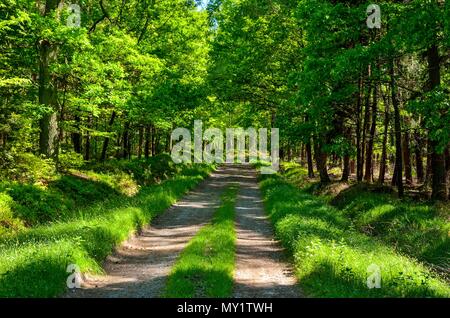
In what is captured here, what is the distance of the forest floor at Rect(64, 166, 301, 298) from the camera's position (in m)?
9.90

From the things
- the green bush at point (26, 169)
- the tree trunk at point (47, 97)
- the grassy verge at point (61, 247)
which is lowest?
the grassy verge at point (61, 247)

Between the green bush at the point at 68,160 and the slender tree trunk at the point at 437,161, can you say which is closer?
the slender tree trunk at the point at 437,161

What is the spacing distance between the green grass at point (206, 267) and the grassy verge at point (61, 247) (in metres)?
2.05

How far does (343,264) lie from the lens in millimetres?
10625

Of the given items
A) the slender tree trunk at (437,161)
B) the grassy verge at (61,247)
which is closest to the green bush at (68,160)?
the grassy verge at (61,247)

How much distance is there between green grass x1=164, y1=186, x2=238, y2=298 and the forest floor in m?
0.25

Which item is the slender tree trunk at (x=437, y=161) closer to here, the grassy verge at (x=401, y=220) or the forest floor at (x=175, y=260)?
the grassy verge at (x=401, y=220)

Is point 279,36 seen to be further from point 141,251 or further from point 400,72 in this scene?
point 141,251

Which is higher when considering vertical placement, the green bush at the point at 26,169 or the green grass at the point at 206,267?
the green bush at the point at 26,169

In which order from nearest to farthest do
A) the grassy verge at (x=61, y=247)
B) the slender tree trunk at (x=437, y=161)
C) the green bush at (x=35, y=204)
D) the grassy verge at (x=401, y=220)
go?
the grassy verge at (x=61, y=247), the grassy verge at (x=401, y=220), the green bush at (x=35, y=204), the slender tree trunk at (x=437, y=161)

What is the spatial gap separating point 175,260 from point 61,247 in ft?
9.79

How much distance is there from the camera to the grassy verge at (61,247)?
8.82 m

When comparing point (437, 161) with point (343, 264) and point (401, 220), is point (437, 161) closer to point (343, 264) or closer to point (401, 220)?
point (401, 220)

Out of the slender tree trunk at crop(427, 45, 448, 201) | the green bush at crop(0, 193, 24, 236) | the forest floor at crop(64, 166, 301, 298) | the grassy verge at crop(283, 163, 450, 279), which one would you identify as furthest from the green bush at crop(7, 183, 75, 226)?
the slender tree trunk at crop(427, 45, 448, 201)
